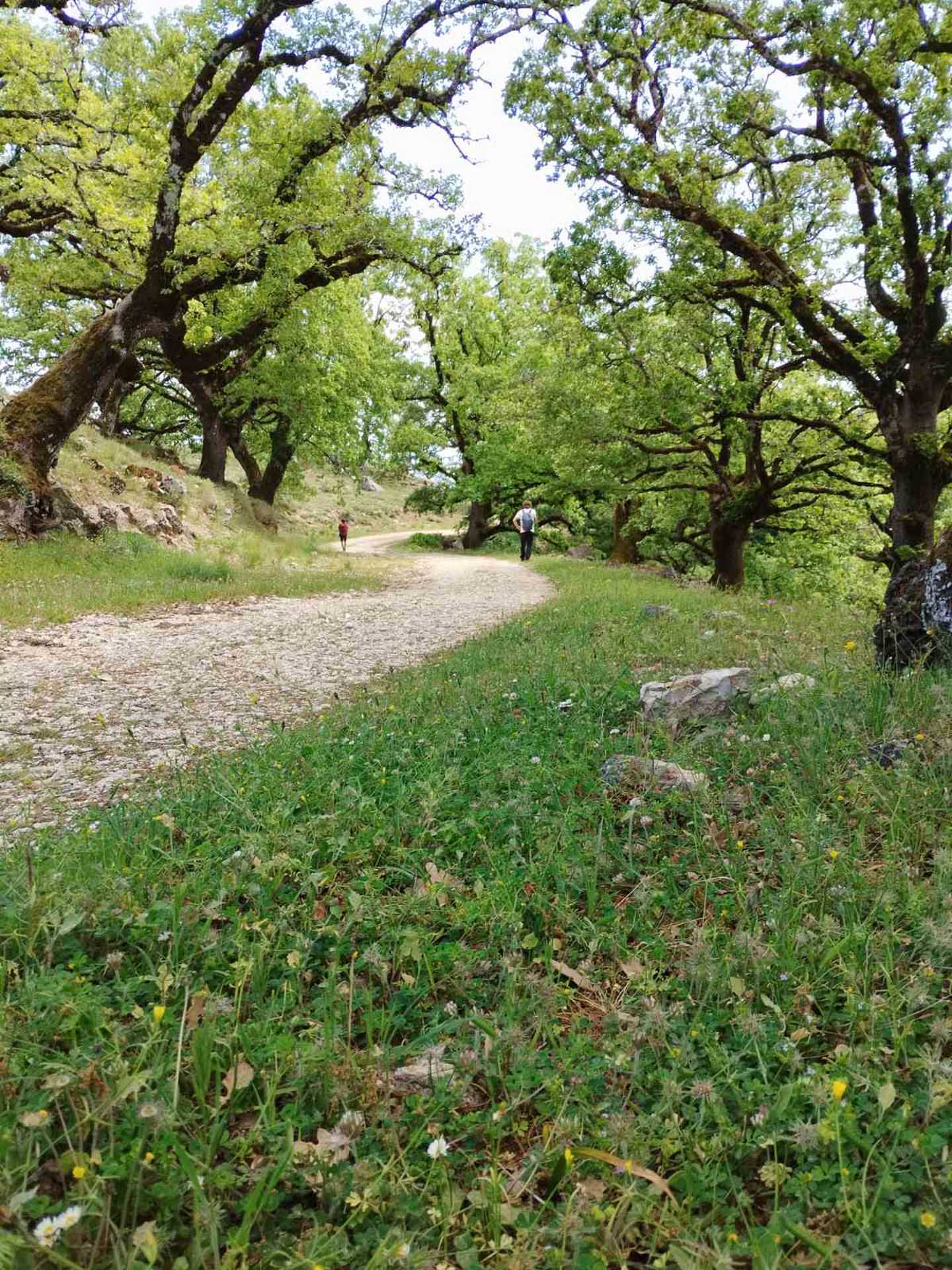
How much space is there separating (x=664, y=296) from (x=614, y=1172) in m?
13.1

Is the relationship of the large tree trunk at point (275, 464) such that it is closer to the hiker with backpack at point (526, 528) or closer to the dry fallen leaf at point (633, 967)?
the hiker with backpack at point (526, 528)

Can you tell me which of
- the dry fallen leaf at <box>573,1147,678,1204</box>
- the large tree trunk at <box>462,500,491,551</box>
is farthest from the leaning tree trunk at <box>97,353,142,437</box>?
the dry fallen leaf at <box>573,1147,678,1204</box>

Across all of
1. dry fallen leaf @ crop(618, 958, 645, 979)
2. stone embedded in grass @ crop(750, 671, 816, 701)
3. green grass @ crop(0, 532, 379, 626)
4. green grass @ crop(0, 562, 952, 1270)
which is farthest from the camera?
green grass @ crop(0, 532, 379, 626)

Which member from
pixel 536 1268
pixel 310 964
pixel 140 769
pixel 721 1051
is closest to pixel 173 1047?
pixel 310 964

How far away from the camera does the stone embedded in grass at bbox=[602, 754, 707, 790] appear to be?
3.83 m

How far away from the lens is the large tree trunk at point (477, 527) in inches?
1405

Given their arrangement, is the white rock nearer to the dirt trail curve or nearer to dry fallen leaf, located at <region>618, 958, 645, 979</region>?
dry fallen leaf, located at <region>618, 958, 645, 979</region>

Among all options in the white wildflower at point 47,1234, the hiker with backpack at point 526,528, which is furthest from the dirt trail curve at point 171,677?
the hiker with backpack at point 526,528

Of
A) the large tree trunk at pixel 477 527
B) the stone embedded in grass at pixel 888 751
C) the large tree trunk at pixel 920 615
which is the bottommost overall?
the stone embedded in grass at pixel 888 751

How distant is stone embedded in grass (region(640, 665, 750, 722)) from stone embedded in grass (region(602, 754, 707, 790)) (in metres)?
0.79

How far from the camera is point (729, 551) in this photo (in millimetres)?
19734

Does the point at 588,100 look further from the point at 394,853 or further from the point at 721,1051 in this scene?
the point at 721,1051

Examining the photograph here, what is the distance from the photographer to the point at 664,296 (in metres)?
11.9

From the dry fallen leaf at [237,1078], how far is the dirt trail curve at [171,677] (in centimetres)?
245
